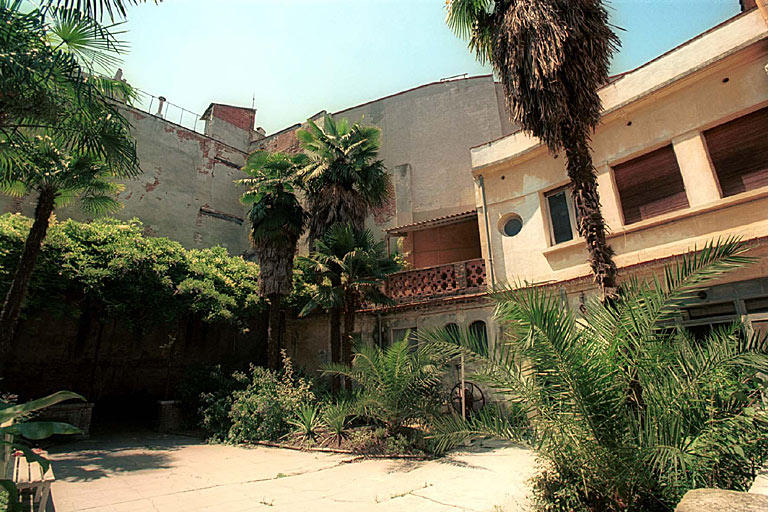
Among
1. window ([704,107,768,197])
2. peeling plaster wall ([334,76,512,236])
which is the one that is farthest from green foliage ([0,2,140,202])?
peeling plaster wall ([334,76,512,236])

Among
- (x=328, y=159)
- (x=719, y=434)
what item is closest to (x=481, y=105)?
(x=328, y=159)

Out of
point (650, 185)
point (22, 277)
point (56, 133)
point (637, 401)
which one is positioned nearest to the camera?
point (637, 401)

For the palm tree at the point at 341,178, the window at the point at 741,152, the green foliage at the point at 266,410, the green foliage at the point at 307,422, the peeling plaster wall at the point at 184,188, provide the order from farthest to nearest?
1. the peeling plaster wall at the point at 184,188
2. the palm tree at the point at 341,178
3. the green foliage at the point at 266,410
4. the green foliage at the point at 307,422
5. the window at the point at 741,152

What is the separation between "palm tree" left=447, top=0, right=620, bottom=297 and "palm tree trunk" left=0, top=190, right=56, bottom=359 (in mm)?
10320

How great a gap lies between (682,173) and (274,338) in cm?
1188

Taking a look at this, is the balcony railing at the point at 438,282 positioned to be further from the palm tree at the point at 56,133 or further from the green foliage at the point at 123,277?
the palm tree at the point at 56,133

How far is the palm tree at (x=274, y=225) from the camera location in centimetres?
1330

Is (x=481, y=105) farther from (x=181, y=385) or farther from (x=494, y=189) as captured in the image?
(x=181, y=385)

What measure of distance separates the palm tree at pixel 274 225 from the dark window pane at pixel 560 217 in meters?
8.01

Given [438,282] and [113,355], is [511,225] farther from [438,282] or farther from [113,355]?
[113,355]

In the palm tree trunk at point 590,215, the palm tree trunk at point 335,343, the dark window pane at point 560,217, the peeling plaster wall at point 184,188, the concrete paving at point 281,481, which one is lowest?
the concrete paving at point 281,481

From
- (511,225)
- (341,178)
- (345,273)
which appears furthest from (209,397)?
(511,225)

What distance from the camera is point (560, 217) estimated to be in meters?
11.5

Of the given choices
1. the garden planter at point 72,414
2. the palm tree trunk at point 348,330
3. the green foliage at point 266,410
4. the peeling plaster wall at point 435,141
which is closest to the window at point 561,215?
the palm tree trunk at point 348,330
